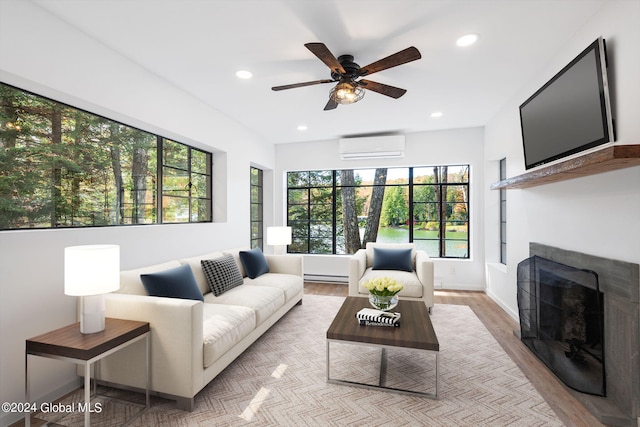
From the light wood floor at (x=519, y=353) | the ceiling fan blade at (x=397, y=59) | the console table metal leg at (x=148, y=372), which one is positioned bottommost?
the light wood floor at (x=519, y=353)

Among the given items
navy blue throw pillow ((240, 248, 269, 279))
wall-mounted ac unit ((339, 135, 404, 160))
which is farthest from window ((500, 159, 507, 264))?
navy blue throw pillow ((240, 248, 269, 279))

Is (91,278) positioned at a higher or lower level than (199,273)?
higher

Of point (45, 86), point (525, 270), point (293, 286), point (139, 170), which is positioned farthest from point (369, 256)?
point (45, 86)

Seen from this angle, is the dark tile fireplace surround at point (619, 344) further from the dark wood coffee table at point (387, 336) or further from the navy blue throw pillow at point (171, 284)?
the navy blue throw pillow at point (171, 284)

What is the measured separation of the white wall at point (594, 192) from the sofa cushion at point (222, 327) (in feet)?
9.04

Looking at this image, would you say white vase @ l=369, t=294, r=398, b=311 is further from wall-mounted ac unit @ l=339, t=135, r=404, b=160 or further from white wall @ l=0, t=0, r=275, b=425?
wall-mounted ac unit @ l=339, t=135, r=404, b=160

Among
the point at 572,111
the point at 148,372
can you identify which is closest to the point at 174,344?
the point at 148,372

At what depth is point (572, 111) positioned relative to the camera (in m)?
2.23

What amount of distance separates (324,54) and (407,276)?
2803 mm

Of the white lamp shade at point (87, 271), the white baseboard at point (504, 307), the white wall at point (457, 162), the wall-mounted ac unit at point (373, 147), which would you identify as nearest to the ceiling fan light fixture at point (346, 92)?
the white lamp shade at point (87, 271)

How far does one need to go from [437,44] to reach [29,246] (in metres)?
3.39

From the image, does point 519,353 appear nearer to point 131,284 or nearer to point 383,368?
point 383,368

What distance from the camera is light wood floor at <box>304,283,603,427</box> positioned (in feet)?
6.40

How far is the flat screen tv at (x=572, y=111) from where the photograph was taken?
1.95 meters
